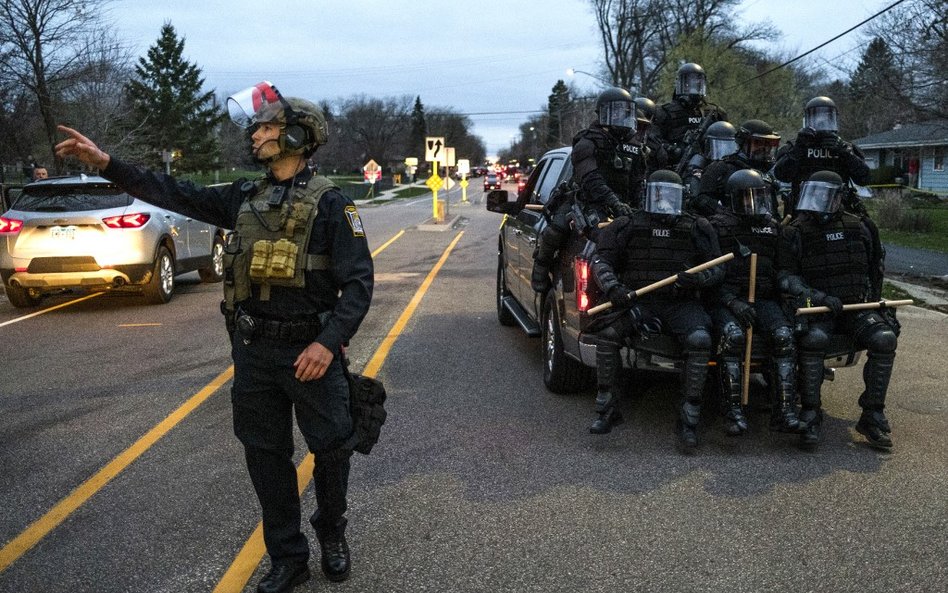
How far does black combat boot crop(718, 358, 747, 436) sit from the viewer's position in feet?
18.2

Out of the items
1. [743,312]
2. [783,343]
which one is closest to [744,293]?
[743,312]

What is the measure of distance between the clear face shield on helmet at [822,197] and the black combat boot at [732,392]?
1.15 meters

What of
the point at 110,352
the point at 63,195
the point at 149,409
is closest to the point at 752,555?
the point at 149,409

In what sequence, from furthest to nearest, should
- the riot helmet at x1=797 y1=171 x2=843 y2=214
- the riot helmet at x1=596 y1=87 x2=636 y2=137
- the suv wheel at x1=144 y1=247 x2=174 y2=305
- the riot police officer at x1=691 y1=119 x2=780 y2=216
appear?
the suv wheel at x1=144 y1=247 x2=174 y2=305, the riot helmet at x1=596 y1=87 x2=636 y2=137, the riot police officer at x1=691 y1=119 x2=780 y2=216, the riot helmet at x1=797 y1=171 x2=843 y2=214

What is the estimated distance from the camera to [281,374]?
3.54 metres

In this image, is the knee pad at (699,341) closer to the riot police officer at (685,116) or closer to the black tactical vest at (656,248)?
the black tactical vest at (656,248)

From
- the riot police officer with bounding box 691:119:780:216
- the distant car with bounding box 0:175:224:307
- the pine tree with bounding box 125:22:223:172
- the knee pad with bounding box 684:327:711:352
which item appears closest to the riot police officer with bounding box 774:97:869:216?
the riot police officer with bounding box 691:119:780:216

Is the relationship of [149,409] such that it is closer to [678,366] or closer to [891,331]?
[678,366]

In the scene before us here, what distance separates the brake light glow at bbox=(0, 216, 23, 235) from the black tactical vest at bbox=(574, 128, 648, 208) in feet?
24.2

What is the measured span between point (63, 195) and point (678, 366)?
27.8 ft

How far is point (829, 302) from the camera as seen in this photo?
5.66 meters

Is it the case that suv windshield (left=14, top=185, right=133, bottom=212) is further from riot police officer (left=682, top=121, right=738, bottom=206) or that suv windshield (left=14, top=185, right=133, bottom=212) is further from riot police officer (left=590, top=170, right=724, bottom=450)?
riot police officer (left=590, top=170, right=724, bottom=450)

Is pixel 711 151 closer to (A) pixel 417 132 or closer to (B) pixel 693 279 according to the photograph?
(B) pixel 693 279

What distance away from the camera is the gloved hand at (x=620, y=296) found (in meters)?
5.60
